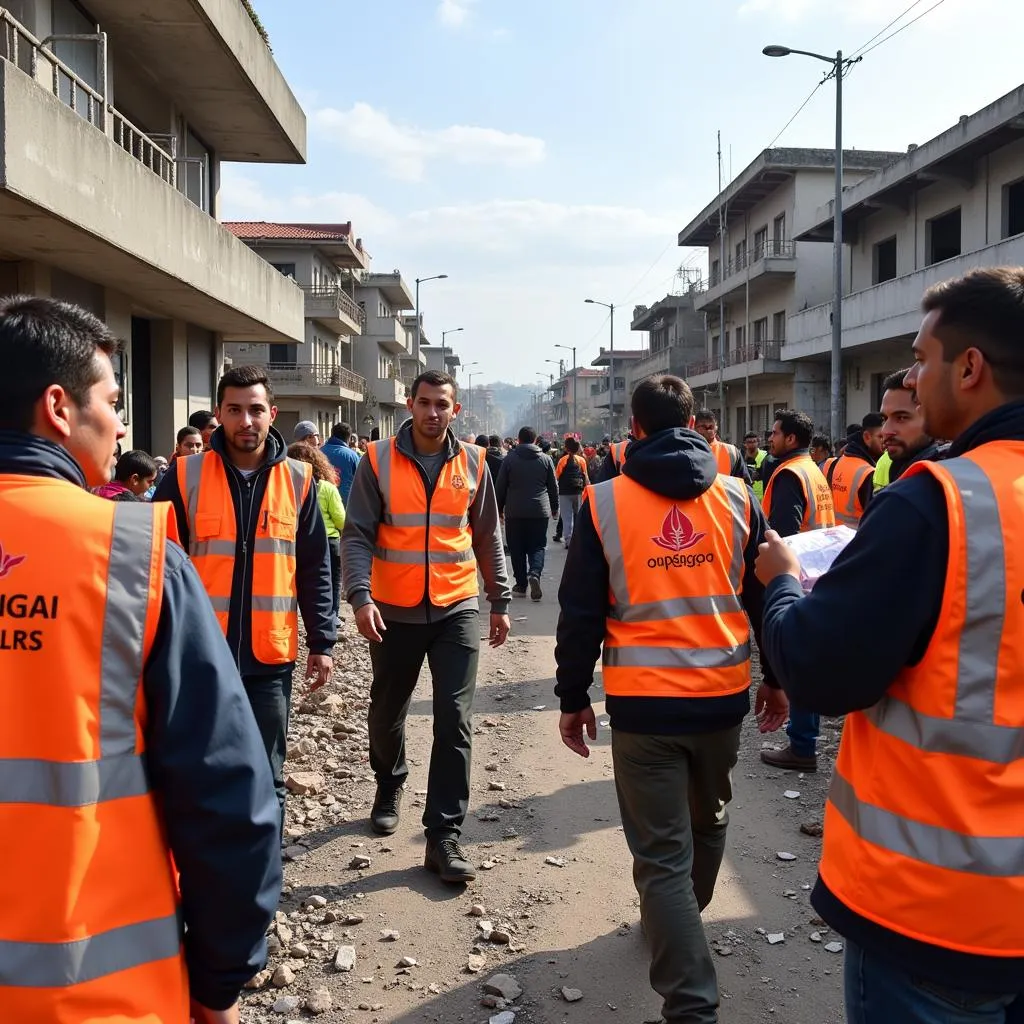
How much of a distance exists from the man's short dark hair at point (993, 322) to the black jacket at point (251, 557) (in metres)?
2.87

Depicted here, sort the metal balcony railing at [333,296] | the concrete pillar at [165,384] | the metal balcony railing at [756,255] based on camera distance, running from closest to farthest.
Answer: the concrete pillar at [165,384] < the metal balcony railing at [756,255] < the metal balcony railing at [333,296]

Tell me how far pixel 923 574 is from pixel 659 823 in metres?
1.64

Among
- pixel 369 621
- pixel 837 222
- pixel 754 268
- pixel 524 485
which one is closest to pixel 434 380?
pixel 369 621

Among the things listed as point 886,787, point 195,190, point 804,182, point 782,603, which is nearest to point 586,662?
point 782,603

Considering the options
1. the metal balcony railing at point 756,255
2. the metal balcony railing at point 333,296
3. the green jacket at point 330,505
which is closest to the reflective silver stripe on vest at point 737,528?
the green jacket at point 330,505

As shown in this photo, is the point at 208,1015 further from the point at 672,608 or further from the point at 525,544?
the point at 525,544

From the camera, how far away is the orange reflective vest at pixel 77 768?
4.88ft

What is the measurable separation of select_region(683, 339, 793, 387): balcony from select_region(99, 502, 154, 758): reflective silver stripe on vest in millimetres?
30283

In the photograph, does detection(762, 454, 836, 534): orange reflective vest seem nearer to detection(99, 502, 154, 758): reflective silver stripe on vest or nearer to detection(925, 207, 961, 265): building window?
detection(99, 502, 154, 758): reflective silver stripe on vest

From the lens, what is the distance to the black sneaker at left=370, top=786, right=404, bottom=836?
193 inches

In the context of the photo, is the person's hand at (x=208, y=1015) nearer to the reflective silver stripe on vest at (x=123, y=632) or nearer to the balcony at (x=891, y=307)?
the reflective silver stripe on vest at (x=123, y=632)

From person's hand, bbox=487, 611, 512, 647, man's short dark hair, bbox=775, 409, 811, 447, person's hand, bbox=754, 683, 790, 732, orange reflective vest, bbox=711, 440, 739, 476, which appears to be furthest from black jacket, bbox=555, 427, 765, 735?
orange reflective vest, bbox=711, 440, 739, 476

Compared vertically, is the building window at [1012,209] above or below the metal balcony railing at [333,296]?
below

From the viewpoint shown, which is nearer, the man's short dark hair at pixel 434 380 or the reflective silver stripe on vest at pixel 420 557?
the reflective silver stripe on vest at pixel 420 557
